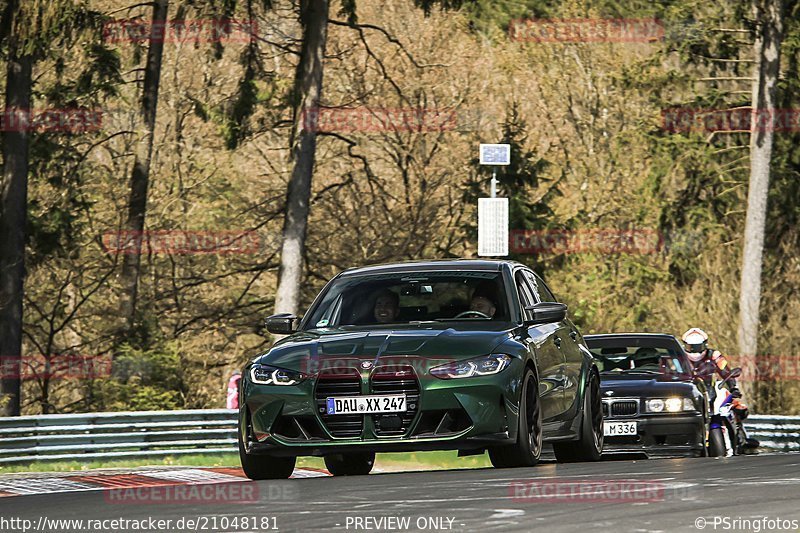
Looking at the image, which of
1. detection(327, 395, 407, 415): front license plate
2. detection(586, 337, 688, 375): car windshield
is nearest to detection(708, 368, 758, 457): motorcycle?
detection(586, 337, 688, 375): car windshield

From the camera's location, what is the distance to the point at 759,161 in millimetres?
36438

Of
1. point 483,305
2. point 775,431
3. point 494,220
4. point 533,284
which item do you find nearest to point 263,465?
point 483,305

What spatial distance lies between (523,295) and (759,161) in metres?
23.9

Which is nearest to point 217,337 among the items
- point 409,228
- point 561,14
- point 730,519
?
point 409,228

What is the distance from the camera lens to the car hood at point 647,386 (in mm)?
18672

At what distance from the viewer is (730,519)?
333 inches

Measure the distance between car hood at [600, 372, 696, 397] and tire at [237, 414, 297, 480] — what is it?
6.36m

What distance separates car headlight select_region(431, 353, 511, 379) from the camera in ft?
38.8

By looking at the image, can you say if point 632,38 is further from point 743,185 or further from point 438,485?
point 438,485

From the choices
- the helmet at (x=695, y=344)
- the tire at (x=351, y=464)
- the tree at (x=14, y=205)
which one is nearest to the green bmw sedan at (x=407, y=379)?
the tire at (x=351, y=464)

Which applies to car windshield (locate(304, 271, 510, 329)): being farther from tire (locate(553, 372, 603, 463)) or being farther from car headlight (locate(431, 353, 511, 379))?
tire (locate(553, 372, 603, 463))

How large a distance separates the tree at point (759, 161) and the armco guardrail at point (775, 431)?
859cm

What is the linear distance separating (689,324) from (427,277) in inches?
1098

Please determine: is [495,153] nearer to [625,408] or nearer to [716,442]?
[625,408]
